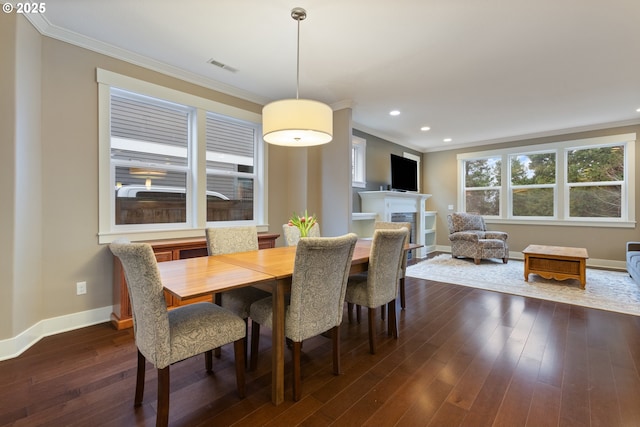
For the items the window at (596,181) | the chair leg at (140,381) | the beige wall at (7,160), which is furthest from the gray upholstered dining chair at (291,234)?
the window at (596,181)

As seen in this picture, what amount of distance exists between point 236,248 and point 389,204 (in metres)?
3.39

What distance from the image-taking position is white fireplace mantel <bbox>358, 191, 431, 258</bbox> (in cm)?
517

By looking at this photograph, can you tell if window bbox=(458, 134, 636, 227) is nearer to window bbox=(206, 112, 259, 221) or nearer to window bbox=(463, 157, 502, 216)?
window bbox=(463, 157, 502, 216)

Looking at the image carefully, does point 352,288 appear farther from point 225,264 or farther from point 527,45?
point 527,45

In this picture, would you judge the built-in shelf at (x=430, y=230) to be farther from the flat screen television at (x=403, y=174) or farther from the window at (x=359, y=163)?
the window at (x=359, y=163)

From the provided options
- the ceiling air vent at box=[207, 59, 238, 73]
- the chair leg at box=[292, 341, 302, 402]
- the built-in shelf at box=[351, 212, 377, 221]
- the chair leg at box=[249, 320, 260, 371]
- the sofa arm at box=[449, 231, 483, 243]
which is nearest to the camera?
the chair leg at box=[292, 341, 302, 402]

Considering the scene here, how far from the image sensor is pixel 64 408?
5.13 feet

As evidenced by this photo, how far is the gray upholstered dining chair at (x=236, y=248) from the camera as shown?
2102 millimetres

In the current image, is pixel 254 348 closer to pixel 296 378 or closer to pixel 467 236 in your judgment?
pixel 296 378

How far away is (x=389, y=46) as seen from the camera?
2.68 m

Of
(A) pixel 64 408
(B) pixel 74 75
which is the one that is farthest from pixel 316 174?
(A) pixel 64 408

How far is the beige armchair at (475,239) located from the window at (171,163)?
3.97 meters

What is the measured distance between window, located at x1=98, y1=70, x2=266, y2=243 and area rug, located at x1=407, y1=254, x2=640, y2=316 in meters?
3.04

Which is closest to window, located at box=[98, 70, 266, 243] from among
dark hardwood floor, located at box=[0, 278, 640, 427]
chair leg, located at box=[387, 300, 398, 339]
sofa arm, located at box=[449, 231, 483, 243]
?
dark hardwood floor, located at box=[0, 278, 640, 427]
